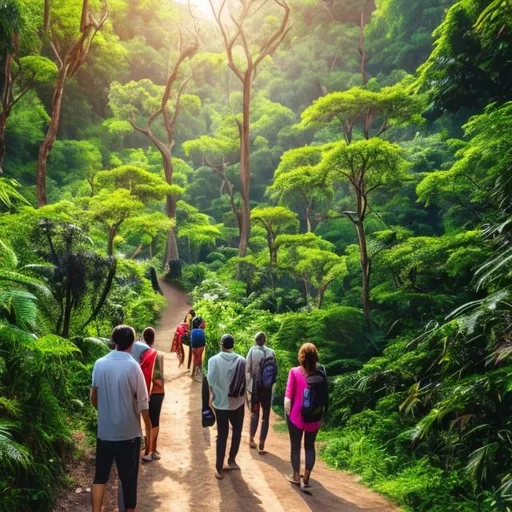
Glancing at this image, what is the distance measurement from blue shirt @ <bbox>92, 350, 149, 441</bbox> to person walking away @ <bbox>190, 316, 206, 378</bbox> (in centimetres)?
541

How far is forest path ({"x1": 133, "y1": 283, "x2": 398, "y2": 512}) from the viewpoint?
13.6ft

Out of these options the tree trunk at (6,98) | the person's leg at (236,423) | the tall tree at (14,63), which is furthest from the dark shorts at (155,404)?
the tree trunk at (6,98)

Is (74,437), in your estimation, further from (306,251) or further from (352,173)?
(306,251)

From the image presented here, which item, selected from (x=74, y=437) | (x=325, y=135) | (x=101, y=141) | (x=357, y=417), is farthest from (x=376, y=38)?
(x=74, y=437)

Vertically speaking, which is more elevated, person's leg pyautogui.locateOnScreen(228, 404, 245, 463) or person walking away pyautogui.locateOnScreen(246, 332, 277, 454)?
person walking away pyautogui.locateOnScreen(246, 332, 277, 454)

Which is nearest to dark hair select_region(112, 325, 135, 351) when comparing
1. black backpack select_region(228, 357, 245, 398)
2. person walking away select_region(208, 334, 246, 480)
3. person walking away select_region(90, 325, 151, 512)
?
person walking away select_region(90, 325, 151, 512)

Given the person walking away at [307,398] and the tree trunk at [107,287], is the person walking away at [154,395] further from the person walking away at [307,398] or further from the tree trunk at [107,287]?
the tree trunk at [107,287]

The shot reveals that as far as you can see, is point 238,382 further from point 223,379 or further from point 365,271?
point 365,271

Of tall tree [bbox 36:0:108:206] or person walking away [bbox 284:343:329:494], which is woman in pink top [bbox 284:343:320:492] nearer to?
person walking away [bbox 284:343:329:494]

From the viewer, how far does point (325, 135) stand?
31234 millimetres

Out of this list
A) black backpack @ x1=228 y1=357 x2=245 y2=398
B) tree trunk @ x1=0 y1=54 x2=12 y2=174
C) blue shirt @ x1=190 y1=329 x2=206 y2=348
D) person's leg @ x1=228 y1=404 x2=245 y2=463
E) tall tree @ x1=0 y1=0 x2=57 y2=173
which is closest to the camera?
black backpack @ x1=228 y1=357 x2=245 y2=398

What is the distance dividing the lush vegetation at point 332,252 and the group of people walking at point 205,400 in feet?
2.28

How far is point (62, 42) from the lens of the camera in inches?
A: 835

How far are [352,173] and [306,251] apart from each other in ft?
17.5
